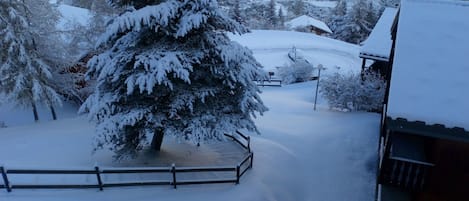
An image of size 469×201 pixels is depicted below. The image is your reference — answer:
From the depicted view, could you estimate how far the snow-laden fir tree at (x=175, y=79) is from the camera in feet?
28.0

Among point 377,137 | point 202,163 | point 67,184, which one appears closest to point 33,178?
point 67,184

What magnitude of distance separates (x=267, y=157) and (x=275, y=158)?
29cm

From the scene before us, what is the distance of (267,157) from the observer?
38.5 ft

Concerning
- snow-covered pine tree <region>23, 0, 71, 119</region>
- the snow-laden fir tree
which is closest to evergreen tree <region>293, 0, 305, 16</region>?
snow-covered pine tree <region>23, 0, 71, 119</region>

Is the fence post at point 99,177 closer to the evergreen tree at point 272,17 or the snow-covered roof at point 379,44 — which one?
the snow-covered roof at point 379,44

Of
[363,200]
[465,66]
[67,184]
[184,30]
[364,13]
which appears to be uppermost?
[364,13]

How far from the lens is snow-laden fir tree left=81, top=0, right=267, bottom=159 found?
8547mm

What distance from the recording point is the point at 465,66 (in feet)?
21.3

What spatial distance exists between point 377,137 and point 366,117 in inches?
103

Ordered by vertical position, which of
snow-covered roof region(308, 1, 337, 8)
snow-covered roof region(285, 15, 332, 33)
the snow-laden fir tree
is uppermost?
snow-covered roof region(308, 1, 337, 8)

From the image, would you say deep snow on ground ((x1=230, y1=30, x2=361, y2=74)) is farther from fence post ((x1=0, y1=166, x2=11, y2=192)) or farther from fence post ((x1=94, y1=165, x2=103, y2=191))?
fence post ((x1=0, y1=166, x2=11, y2=192))

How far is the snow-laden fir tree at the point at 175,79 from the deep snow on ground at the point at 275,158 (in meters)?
1.54

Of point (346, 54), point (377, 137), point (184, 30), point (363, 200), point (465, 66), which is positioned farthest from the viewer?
point (346, 54)

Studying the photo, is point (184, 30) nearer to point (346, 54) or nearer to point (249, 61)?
point (249, 61)
